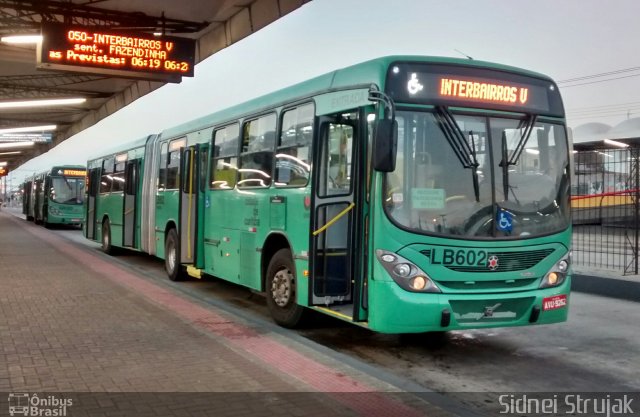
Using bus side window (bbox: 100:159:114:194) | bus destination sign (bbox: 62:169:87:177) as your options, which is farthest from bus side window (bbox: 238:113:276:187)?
bus destination sign (bbox: 62:169:87:177)

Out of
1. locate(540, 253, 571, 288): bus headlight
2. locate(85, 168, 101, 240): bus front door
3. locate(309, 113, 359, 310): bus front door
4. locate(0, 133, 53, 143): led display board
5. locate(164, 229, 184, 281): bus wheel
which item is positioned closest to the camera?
locate(540, 253, 571, 288): bus headlight

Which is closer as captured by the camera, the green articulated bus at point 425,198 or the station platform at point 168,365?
the station platform at point 168,365

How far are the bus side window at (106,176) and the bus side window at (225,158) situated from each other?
26.5 ft

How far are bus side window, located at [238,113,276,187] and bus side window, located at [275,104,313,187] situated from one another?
316mm

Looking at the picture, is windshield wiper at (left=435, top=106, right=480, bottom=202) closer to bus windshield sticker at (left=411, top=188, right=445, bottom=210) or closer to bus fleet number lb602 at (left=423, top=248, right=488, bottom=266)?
bus windshield sticker at (left=411, top=188, right=445, bottom=210)

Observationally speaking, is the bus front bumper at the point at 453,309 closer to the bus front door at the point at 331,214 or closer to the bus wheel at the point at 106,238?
the bus front door at the point at 331,214

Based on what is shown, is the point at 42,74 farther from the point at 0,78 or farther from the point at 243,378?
the point at 243,378

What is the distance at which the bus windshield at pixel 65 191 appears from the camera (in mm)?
31453

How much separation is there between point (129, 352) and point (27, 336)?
1440 mm

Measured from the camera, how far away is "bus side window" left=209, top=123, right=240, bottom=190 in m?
9.72

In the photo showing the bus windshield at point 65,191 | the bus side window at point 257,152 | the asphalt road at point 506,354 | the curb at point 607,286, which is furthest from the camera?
the bus windshield at point 65,191

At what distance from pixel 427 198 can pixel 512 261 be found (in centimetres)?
116

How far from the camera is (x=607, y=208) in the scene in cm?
1452

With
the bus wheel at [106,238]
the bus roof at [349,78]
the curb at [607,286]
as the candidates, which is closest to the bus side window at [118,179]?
the bus wheel at [106,238]
